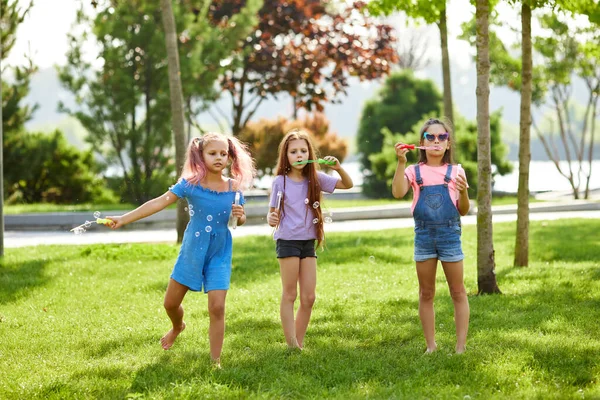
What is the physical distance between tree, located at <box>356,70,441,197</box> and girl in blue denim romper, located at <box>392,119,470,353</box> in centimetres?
2074

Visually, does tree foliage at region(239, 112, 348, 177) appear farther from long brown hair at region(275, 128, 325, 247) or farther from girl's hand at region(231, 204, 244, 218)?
girl's hand at region(231, 204, 244, 218)

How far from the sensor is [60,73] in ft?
64.8

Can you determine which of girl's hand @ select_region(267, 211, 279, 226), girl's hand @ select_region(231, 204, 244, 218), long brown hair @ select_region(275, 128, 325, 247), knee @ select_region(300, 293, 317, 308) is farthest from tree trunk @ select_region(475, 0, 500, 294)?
girl's hand @ select_region(231, 204, 244, 218)

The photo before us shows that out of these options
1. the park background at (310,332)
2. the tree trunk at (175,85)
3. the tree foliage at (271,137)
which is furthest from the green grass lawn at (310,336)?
the tree foliage at (271,137)

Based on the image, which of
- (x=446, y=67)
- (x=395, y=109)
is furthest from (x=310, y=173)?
(x=395, y=109)

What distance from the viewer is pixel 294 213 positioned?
19.0 feet

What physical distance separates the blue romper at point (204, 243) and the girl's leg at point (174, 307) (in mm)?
78

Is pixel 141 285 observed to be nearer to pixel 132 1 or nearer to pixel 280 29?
pixel 132 1

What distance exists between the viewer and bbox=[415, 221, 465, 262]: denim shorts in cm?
552

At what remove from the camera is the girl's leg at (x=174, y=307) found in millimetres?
5516

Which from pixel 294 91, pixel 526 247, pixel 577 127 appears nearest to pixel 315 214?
pixel 526 247

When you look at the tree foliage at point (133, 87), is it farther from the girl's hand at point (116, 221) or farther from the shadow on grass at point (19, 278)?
the girl's hand at point (116, 221)

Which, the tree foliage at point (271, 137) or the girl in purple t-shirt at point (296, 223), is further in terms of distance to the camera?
the tree foliage at point (271, 137)

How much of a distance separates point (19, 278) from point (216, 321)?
478 cm
